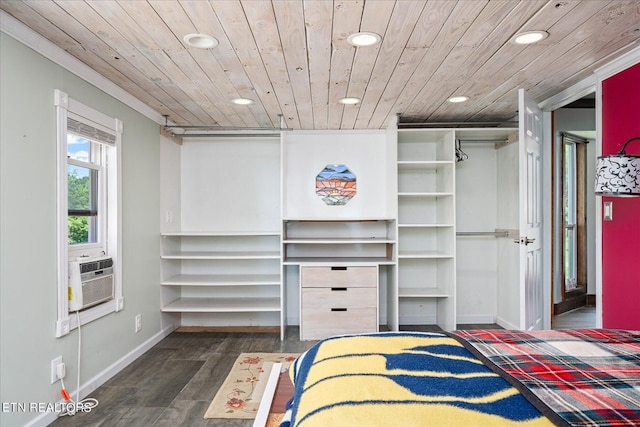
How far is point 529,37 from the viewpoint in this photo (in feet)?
7.22

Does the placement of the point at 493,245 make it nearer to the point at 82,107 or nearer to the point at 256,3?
the point at 256,3

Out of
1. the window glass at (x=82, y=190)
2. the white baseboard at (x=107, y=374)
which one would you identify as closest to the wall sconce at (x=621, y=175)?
the window glass at (x=82, y=190)

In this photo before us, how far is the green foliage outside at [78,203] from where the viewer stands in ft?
8.75

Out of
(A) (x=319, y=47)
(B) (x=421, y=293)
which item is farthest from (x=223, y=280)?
(A) (x=319, y=47)

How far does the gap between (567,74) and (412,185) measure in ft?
6.15

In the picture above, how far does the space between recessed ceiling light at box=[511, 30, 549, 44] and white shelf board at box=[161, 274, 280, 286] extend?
9.13 ft

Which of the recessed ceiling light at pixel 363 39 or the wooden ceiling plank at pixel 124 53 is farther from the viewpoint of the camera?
the recessed ceiling light at pixel 363 39

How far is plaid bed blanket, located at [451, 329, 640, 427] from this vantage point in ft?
3.20

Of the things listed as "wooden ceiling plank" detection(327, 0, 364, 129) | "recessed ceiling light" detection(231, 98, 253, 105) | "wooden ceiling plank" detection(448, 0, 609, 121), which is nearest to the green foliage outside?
"recessed ceiling light" detection(231, 98, 253, 105)

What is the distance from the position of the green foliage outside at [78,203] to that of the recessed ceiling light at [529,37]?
9.37ft

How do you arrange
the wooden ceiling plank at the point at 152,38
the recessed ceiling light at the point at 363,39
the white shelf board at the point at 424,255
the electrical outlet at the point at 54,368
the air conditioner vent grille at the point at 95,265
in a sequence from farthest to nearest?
the white shelf board at the point at 424,255, the air conditioner vent grille at the point at 95,265, the electrical outlet at the point at 54,368, the recessed ceiling light at the point at 363,39, the wooden ceiling plank at the point at 152,38

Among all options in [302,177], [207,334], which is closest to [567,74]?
[302,177]

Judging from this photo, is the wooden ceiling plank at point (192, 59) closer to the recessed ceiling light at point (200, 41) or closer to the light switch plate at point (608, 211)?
the recessed ceiling light at point (200, 41)

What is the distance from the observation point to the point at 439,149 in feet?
14.1
